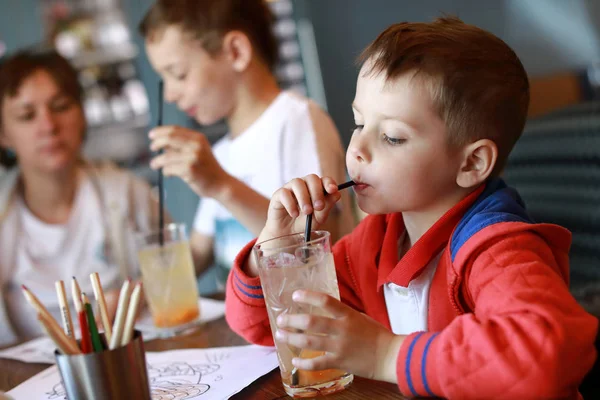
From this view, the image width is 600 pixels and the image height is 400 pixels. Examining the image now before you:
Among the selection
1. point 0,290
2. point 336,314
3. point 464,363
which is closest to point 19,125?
point 0,290

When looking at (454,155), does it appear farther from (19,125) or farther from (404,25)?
(19,125)

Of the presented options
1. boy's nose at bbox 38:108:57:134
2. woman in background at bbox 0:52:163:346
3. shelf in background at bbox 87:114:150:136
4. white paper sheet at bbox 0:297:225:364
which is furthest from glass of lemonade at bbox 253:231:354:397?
shelf in background at bbox 87:114:150:136

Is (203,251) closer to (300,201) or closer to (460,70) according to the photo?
(300,201)

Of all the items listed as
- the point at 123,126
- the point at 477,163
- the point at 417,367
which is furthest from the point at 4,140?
the point at 123,126

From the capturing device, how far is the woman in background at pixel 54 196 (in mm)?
1893

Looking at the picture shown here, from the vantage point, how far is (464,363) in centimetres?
63

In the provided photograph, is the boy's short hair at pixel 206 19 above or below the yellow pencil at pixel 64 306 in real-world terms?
above

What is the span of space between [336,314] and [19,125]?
5.17ft

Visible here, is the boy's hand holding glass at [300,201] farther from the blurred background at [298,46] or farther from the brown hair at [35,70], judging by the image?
the blurred background at [298,46]

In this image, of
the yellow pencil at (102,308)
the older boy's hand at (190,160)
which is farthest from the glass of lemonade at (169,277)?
the yellow pencil at (102,308)

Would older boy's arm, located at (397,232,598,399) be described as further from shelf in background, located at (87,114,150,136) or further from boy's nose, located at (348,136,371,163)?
shelf in background, located at (87,114,150,136)

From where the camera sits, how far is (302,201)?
84 cm

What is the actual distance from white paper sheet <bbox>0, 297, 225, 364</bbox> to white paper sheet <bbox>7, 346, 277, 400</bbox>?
11 centimetres

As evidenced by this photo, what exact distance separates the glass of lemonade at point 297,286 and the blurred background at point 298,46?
96.4 inches
